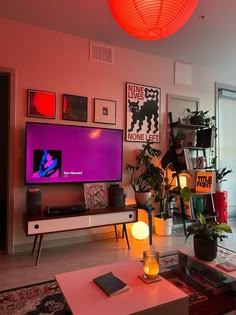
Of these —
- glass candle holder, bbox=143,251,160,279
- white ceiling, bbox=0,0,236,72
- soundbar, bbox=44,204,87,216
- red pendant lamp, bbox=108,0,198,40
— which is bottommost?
glass candle holder, bbox=143,251,160,279

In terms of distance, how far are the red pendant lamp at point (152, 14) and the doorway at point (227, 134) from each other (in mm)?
3067

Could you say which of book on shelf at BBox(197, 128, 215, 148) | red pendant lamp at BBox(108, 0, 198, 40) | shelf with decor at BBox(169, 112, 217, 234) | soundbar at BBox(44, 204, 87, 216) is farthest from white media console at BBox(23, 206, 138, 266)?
red pendant lamp at BBox(108, 0, 198, 40)

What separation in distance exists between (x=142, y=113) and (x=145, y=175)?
0.92 meters

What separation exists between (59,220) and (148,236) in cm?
125

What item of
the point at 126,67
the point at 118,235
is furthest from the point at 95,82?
the point at 118,235

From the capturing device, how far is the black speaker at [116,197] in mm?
3053

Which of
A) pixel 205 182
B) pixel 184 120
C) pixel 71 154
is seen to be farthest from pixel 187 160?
pixel 71 154

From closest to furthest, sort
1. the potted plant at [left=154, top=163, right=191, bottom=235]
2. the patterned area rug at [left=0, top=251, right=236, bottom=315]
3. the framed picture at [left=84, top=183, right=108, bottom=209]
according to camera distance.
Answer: the patterned area rug at [left=0, top=251, right=236, bottom=315], the framed picture at [left=84, top=183, right=108, bottom=209], the potted plant at [left=154, top=163, right=191, bottom=235]

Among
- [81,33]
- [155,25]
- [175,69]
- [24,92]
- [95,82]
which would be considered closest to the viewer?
[155,25]

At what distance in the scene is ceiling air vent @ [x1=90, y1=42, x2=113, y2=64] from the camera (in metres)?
3.20

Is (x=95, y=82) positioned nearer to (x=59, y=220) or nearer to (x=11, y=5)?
(x=11, y=5)

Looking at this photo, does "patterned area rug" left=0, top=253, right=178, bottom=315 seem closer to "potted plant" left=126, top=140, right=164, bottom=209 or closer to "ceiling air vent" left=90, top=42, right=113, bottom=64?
"potted plant" left=126, top=140, right=164, bottom=209

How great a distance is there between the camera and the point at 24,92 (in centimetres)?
281

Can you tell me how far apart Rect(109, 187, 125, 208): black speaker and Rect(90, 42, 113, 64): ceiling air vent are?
1.75 m
